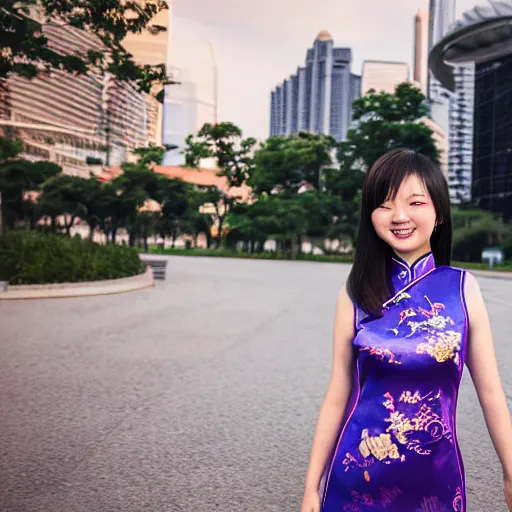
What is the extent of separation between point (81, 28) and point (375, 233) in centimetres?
1400

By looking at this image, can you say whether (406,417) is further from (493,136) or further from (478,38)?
(478,38)

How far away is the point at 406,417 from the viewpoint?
1730mm

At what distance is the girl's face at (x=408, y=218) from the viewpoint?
182cm

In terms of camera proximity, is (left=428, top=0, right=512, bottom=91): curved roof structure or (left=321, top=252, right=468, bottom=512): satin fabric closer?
(left=321, top=252, right=468, bottom=512): satin fabric

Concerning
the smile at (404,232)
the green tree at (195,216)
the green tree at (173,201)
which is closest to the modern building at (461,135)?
the green tree at (195,216)

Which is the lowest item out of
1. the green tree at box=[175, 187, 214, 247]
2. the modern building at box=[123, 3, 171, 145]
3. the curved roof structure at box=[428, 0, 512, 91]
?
the green tree at box=[175, 187, 214, 247]

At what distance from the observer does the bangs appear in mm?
1832

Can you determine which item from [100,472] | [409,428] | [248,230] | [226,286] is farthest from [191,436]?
[248,230]

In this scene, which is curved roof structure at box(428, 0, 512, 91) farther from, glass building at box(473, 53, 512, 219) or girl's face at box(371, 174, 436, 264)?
girl's face at box(371, 174, 436, 264)

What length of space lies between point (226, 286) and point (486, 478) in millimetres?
17159

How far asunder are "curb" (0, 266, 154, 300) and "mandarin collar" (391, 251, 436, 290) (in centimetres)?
1522

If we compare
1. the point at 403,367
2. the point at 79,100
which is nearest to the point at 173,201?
the point at 79,100

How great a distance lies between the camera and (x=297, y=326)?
37.7 ft

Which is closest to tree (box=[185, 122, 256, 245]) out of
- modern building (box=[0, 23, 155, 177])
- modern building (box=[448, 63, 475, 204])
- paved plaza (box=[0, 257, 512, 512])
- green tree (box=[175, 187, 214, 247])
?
green tree (box=[175, 187, 214, 247])
